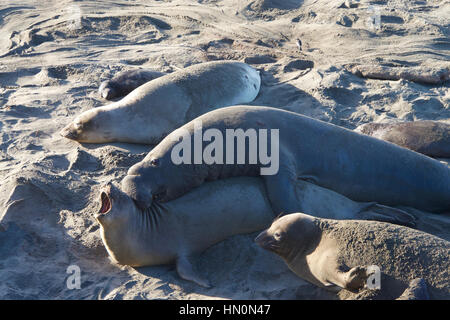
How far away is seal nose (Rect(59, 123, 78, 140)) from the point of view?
602cm

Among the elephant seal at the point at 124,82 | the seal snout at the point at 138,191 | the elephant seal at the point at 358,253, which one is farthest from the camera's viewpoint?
the elephant seal at the point at 124,82

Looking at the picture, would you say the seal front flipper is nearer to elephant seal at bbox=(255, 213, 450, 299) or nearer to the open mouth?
elephant seal at bbox=(255, 213, 450, 299)

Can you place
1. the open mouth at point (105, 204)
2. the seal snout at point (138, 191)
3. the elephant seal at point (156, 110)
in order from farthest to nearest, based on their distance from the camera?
the elephant seal at point (156, 110) → the seal snout at point (138, 191) → the open mouth at point (105, 204)

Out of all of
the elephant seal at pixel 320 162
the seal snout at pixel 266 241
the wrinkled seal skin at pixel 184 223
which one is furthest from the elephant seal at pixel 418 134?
the seal snout at pixel 266 241

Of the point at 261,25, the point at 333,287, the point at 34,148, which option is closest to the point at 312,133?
the point at 333,287

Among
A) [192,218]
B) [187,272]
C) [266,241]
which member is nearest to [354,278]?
[266,241]

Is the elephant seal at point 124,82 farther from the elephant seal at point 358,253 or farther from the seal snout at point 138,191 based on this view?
the elephant seal at point 358,253

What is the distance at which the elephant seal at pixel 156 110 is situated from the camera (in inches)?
235

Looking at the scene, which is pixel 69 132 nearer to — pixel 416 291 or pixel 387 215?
pixel 387 215

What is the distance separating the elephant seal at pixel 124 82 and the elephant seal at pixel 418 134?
2.84 m

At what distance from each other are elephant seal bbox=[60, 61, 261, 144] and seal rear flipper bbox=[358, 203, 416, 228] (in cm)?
234

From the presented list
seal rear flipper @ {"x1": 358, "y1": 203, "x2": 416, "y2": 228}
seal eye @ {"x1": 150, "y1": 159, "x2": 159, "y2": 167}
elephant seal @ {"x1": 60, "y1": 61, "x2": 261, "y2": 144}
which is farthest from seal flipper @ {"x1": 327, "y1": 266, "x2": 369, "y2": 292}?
elephant seal @ {"x1": 60, "y1": 61, "x2": 261, "y2": 144}
